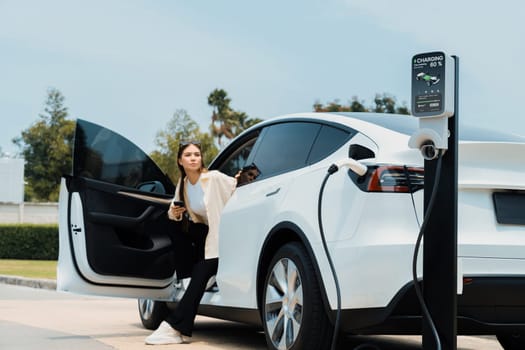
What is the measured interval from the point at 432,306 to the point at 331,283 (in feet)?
2.99

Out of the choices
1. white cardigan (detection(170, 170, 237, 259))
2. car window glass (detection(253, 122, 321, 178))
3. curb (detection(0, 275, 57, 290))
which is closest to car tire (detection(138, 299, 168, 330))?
white cardigan (detection(170, 170, 237, 259))

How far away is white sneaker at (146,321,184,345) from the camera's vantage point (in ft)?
22.1

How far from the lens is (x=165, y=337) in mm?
6758

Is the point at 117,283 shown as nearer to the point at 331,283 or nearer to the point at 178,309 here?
the point at 178,309

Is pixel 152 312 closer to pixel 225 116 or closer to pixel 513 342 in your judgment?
pixel 513 342

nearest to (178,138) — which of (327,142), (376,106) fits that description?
(376,106)

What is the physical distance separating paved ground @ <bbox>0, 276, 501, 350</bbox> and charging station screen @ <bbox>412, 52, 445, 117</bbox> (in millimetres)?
1655

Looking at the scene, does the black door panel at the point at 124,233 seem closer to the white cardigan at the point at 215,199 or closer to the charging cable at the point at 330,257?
the white cardigan at the point at 215,199

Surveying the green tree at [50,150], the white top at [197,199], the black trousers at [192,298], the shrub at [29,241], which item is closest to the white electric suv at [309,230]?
the black trousers at [192,298]

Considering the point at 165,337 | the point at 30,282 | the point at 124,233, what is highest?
the point at 124,233

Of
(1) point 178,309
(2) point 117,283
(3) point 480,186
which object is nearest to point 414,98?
(3) point 480,186

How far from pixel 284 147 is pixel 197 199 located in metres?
1.14

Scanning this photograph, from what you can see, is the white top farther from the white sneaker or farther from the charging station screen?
the charging station screen

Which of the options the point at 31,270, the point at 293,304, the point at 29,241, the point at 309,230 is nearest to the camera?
the point at 309,230
